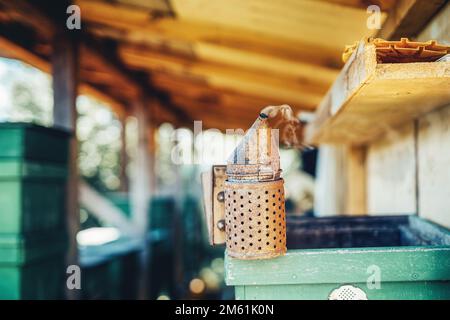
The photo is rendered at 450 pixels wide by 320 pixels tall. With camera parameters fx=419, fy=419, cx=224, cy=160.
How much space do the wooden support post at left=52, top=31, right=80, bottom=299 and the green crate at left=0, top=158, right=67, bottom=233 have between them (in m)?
0.37

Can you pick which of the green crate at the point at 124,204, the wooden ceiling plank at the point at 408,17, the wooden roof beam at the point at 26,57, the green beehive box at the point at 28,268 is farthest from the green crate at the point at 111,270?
the wooden ceiling plank at the point at 408,17

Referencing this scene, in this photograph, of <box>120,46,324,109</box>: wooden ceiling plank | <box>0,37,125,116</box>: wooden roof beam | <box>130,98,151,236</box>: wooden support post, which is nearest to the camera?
<box>0,37,125,116</box>: wooden roof beam

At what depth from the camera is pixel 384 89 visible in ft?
4.53

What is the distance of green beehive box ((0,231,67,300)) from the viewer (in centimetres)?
271

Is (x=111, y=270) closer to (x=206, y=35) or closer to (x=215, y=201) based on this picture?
(x=206, y=35)

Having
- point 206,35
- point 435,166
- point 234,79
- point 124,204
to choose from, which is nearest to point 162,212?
point 124,204

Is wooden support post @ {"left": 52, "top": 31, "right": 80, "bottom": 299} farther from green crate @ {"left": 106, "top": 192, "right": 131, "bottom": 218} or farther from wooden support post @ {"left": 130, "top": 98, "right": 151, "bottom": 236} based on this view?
green crate @ {"left": 106, "top": 192, "right": 131, "bottom": 218}

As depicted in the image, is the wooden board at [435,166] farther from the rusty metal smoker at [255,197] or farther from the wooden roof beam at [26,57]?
the wooden roof beam at [26,57]

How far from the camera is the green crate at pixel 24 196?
2.74 m

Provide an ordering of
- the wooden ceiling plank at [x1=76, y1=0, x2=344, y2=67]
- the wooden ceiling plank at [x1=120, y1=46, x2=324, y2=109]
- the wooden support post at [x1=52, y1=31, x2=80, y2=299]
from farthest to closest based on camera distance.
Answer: the wooden ceiling plank at [x1=120, y1=46, x2=324, y2=109] < the wooden support post at [x1=52, y1=31, x2=80, y2=299] < the wooden ceiling plank at [x1=76, y1=0, x2=344, y2=67]

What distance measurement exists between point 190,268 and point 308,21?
7.30 meters

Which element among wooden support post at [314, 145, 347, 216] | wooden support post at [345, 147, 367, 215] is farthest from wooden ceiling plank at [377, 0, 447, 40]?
wooden support post at [314, 145, 347, 216]
